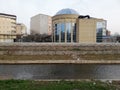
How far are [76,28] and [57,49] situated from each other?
150 feet

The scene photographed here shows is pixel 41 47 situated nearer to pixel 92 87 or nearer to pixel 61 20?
pixel 92 87

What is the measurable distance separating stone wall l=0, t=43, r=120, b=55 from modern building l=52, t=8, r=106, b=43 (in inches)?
1496

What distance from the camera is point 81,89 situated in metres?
10.5

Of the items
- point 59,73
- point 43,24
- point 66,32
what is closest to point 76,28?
point 66,32

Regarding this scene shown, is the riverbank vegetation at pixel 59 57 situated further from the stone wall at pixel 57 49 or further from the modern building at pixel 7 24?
the modern building at pixel 7 24

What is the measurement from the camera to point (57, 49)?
138 feet

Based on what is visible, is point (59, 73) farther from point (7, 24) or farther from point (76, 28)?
point (7, 24)

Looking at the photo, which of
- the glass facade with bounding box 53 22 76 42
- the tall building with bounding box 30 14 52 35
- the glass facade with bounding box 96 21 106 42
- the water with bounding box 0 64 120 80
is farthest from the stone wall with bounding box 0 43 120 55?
the tall building with bounding box 30 14 52 35

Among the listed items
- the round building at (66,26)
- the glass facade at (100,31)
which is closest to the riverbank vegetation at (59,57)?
the round building at (66,26)

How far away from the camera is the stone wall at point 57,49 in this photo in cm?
4034

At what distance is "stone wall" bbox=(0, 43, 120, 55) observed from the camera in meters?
40.3

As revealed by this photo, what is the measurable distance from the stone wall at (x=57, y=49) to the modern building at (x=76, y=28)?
38.0 m

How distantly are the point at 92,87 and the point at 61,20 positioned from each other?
76.3 meters

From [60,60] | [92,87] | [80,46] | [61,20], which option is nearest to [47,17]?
[61,20]
